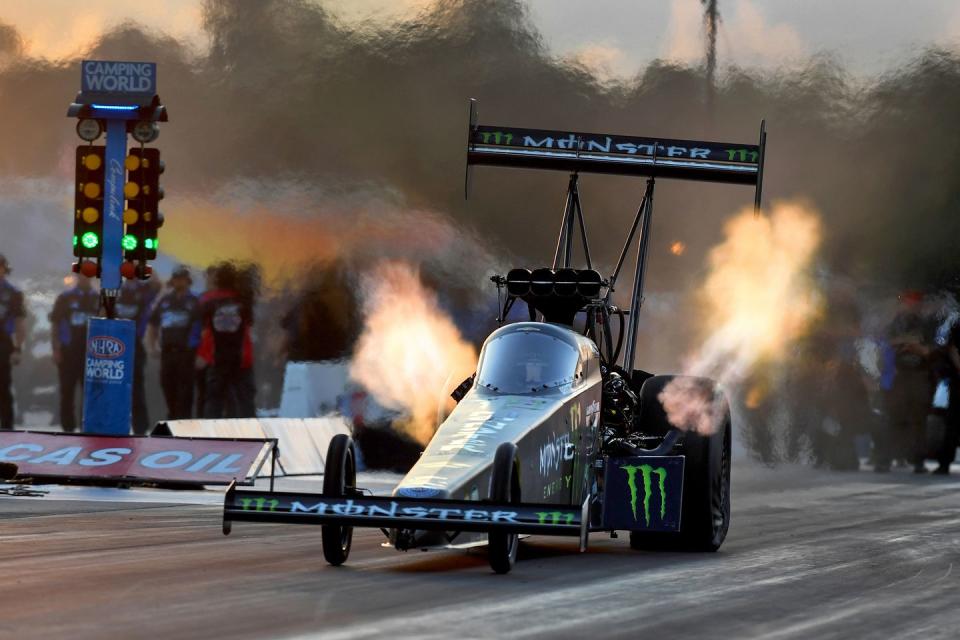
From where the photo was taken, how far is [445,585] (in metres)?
10.9

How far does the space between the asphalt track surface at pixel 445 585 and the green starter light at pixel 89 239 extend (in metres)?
5.36

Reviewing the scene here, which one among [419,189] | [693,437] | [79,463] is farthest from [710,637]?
[419,189]

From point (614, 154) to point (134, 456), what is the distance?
23.1 ft

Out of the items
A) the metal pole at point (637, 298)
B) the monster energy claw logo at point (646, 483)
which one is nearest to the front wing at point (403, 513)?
the monster energy claw logo at point (646, 483)

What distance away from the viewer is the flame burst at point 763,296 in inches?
963

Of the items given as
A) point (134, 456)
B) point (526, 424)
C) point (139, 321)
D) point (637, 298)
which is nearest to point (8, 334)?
point (139, 321)

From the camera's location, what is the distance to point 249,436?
22.5 metres

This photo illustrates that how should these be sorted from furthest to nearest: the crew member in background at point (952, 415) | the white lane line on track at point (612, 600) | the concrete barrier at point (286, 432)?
the crew member in background at point (952, 415) < the concrete barrier at point (286, 432) < the white lane line on track at point (612, 600)

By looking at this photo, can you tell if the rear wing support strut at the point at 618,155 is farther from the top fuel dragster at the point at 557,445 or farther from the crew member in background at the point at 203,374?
the crew member in background at the point at 203,374

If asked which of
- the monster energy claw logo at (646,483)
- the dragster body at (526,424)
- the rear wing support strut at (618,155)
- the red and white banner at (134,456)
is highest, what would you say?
the rear wing support strut at (618,155)

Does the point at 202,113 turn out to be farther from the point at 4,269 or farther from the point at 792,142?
the point at 792,142

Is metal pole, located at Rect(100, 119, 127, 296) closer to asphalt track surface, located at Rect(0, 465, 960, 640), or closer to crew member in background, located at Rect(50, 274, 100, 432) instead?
crew member in background, located at Rect(50, 274, 100, 432)

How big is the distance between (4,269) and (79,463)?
8693 mm

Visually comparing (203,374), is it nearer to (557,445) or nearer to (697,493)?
(697,493)
